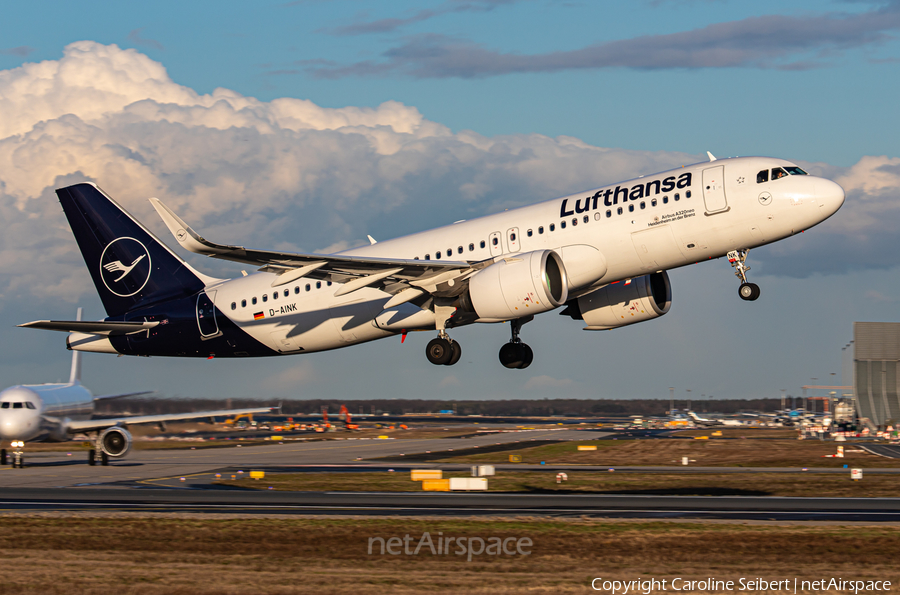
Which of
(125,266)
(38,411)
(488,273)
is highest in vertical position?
(125,266)

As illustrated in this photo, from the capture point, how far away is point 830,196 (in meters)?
31.8

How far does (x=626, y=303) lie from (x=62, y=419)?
1193 inches

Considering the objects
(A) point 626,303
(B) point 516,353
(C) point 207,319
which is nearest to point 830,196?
(A) point 626,303

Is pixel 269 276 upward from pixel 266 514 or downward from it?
upward

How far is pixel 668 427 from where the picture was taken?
13612cm

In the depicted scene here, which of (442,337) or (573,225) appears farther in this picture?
(442,337)

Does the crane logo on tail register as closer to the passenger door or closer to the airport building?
the passenger door

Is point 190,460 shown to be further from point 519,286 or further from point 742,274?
point 742,274

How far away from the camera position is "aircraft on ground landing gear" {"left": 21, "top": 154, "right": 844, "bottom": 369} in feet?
108

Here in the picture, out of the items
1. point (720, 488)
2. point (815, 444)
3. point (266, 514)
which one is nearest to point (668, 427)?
point (815, 444)

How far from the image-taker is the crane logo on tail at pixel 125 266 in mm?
45219

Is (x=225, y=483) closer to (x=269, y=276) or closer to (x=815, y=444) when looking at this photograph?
(x=269, y=276)

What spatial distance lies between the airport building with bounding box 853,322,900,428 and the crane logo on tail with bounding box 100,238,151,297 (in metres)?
83.6

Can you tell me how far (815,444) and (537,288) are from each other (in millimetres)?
49310
